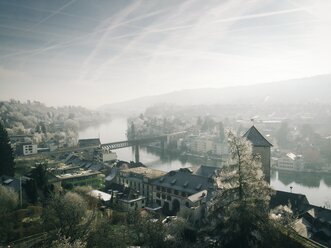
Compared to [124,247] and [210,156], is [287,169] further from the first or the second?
[124,247]

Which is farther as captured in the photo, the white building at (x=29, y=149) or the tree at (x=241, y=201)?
the white building at (x=29, y=149)

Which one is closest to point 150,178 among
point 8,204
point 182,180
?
point 182,180

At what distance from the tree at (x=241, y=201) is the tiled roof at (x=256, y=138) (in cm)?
1269

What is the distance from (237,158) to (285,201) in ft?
47.5

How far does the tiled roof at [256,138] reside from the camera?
75.7ft

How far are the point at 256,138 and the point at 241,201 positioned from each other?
45.2 ft

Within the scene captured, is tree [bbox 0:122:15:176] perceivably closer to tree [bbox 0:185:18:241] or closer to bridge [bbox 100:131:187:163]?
tree [bbox 0:185:18:241]

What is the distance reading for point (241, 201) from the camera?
Result: 34.1ft

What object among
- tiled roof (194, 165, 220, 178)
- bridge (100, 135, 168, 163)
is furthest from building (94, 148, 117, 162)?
tiled roof (194, 165, 220, 178)

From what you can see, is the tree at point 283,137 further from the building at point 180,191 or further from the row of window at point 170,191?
the row of window at point 170,191

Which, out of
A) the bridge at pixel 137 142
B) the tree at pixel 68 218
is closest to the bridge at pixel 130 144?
the bridge at pixel 137 142

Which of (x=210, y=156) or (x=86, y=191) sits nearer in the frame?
(x=86, y=191)

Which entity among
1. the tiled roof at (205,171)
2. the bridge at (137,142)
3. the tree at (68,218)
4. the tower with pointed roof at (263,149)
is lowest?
the bridge at (137,142)

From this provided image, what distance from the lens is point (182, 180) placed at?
97.7 ft
